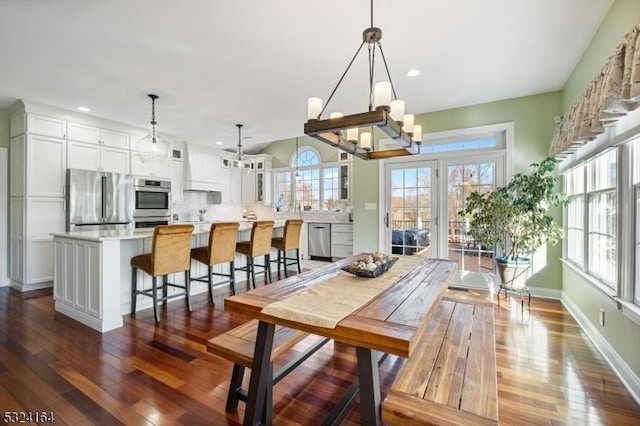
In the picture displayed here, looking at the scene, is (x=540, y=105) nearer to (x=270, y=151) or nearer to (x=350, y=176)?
(x=350, y=176)

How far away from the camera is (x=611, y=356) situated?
2238 millimetres

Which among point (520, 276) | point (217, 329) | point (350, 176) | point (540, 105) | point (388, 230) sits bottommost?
point (217, 329)

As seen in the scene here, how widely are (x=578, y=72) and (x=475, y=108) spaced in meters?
1.24

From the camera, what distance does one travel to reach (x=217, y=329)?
2867 mm

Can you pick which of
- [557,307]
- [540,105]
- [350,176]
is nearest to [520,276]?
[557,307]

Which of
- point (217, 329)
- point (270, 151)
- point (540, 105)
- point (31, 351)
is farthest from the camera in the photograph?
point (270, 151)

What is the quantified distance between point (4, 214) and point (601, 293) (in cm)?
721

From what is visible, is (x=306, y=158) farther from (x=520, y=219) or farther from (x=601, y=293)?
(x=601, y=293)

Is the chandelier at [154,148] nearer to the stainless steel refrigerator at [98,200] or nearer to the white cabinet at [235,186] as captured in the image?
the stainless steel refrigerator at [98,200]

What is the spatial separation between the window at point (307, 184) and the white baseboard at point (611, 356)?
4.96 m

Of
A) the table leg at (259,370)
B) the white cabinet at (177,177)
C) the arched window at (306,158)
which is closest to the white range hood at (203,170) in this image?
the white cabinet at (177,177)

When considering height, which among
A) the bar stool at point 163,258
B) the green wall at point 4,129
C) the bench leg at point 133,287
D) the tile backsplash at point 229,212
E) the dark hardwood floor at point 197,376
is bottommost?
the dark hardwood floor at point 197,376

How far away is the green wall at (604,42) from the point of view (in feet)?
6.62

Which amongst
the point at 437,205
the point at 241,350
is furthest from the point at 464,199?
the point at 241,350
